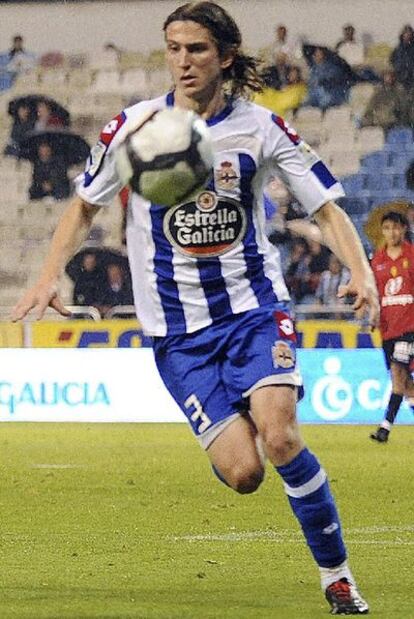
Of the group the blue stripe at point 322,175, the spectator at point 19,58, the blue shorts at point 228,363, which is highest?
the blue stripe at point 322,175

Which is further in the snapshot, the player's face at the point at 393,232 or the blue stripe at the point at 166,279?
the player's face at the point at 393,232

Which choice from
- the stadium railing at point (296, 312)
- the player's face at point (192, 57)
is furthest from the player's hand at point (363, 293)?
the stadium railing at point (296, 312)

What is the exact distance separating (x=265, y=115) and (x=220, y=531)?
3551 mm

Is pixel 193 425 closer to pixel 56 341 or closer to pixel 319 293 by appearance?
pixel 56 341

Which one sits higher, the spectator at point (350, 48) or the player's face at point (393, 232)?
the spectator at point (350, 48)

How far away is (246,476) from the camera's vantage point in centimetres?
578

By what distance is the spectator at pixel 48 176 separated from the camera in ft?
80.7

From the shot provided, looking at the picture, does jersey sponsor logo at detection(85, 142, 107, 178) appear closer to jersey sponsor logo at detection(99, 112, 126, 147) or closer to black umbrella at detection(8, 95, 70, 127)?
jersey sponsor logo at detection(99, 112, 126, 147)

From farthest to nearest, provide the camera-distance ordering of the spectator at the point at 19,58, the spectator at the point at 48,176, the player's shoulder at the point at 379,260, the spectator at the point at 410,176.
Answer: the spectator at the point at 19,58 → the spectator at the point at 48,176 → the spectator at the point at 410,176 → the player's shoulder at the point at 379,260

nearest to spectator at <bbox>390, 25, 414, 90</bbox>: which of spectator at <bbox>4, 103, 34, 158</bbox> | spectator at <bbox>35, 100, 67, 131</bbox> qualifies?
spectator at <bbox>35, 100, 67, 131</bbox>

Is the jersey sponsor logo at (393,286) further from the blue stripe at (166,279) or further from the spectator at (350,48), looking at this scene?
the spectator at (350,48)

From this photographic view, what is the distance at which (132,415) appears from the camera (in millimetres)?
17734

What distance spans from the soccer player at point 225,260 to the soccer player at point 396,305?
9.23 meters

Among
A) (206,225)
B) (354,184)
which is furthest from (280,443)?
(354,184)
